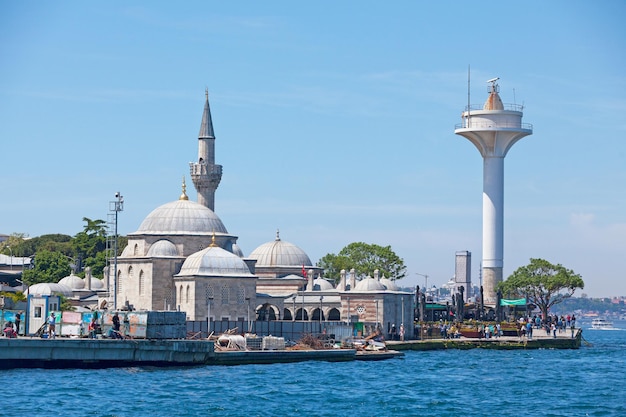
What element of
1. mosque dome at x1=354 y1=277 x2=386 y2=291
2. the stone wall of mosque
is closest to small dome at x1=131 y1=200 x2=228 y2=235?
the stone wall of mosque

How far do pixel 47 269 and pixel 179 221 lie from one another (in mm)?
28374

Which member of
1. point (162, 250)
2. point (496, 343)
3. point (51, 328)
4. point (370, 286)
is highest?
point (162, 250)

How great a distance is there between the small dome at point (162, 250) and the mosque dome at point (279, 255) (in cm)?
1479

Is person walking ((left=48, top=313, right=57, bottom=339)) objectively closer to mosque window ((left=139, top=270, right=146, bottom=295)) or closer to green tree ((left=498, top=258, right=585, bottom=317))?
mosque window ((left=139, top=270, right=146, bottom=295))

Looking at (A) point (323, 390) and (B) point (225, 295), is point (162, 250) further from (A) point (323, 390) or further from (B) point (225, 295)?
(A) point (323, 390)

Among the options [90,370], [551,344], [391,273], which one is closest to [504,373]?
[90,370]

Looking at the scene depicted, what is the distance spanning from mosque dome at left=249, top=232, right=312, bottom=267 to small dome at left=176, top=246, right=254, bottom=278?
57.8 ft

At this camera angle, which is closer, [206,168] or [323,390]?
[323,390]

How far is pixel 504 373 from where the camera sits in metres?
58.1

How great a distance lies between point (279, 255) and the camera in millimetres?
96312

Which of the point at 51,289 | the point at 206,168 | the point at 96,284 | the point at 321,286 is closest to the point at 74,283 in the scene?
the point at 96,284

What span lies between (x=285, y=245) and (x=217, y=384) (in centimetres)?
4812

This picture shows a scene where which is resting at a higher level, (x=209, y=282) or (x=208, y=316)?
(x=209, y=282)

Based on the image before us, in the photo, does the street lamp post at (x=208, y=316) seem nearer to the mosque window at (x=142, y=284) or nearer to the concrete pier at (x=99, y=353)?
the mosque window at (x=142, y=284)
